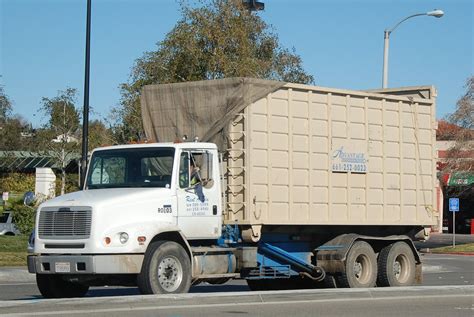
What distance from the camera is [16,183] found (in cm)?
6175

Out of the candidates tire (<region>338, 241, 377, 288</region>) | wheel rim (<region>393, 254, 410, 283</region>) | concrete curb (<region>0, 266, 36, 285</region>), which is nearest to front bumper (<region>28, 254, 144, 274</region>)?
tire (<region>338, 241, 377, 288</region>)

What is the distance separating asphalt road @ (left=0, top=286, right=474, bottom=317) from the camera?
12.5m

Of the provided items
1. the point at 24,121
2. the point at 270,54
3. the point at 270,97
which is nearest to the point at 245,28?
the point at 270,54

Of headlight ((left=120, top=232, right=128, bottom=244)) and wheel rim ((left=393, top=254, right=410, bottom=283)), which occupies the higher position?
headlight ((left=120, top=232, right=128, bottom=244))

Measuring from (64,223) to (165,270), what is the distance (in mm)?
1792

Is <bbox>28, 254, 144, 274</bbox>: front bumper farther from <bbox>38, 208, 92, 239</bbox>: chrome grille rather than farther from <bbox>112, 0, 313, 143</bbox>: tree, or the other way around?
<bbox>112, 0, 313, 143</bbox>: tree

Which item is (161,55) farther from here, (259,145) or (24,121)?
(24,121)

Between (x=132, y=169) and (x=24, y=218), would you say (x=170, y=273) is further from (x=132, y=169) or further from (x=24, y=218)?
(x=24, y=218)

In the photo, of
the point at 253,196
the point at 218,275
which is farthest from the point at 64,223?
the point at 253,196

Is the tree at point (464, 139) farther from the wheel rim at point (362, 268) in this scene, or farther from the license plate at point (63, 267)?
the license plate at point (63, 267)

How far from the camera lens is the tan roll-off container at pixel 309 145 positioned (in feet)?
53.6

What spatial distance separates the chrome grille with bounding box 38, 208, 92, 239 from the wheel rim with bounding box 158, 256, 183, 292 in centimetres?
136

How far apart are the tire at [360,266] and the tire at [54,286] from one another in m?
5.35

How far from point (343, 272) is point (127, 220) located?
5.08 meters
